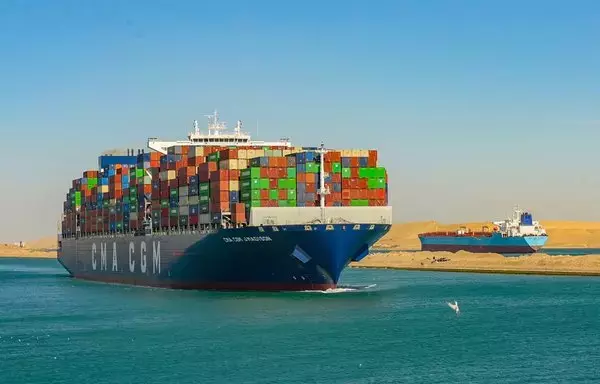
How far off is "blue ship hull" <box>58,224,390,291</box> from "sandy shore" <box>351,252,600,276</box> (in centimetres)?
4927

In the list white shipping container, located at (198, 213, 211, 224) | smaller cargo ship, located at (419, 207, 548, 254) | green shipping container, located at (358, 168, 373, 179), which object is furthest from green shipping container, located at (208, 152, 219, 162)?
smaller cargo ship, located at (419, 207, 548, 254)

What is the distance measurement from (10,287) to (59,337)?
Result: 56.7 meters

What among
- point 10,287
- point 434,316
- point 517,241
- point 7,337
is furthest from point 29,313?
point 517,241

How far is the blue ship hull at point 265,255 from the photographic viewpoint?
7325 centimetres

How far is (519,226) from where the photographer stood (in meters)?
192

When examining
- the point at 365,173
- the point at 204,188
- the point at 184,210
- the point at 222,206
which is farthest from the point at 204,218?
the point at 365,173

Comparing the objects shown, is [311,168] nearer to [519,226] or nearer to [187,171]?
[187,171]

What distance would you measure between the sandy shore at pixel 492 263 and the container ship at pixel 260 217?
4608 cm

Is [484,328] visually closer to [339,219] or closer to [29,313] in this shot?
[339,219]

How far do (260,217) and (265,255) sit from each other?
10.9 ft

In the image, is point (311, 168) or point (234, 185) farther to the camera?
point (234, 185)

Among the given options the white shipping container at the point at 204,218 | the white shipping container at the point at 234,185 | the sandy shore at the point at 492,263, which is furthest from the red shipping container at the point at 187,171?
the sandy shore at the point at 492,263

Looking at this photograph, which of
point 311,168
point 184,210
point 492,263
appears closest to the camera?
point 311,168

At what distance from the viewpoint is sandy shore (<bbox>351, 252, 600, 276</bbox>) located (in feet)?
398
